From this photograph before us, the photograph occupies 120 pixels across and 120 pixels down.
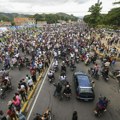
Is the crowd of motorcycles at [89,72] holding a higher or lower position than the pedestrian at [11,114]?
lower

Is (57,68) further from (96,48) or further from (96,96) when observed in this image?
(96,48)

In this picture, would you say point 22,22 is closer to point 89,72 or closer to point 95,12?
point 95,12

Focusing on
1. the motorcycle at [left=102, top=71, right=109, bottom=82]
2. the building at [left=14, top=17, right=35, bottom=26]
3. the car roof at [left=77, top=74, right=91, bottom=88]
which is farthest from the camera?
the building at [left=14, top=17, right=35, bottom=26]

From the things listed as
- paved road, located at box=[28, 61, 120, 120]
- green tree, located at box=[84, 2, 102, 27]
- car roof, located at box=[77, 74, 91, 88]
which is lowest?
green tree, located at box=[84, 2, 102, 27]

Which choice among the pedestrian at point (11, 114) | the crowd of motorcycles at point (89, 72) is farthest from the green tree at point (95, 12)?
the pedestrian at point (11, 114)

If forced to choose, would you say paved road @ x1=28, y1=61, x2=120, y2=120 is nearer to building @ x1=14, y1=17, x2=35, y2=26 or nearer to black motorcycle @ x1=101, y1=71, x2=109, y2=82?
black motorcycle @ x1=101, y1=71, x2=109, y2=82

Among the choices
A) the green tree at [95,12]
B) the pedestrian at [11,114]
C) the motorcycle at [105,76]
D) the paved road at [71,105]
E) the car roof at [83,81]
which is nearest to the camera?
the pedestrian at [11,114]

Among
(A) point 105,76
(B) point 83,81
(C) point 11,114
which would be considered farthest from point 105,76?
(C) point 11,114

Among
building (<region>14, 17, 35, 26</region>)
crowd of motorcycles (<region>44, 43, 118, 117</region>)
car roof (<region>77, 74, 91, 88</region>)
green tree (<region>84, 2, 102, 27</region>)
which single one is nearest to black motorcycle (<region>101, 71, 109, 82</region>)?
crowd of motorcycles (<region>44, 43, 118, 117</region>)

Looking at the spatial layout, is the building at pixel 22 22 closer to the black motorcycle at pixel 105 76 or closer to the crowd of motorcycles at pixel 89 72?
the crowd of motorcycles at pixel 89 72

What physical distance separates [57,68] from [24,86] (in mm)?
8299

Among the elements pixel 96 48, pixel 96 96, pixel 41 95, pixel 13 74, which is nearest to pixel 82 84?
pixel 96 96

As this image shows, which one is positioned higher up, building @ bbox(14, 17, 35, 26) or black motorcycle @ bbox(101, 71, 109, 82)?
black motorcycle @ bbox(101, 71, 109, 82)

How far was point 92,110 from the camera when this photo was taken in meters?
14.8
